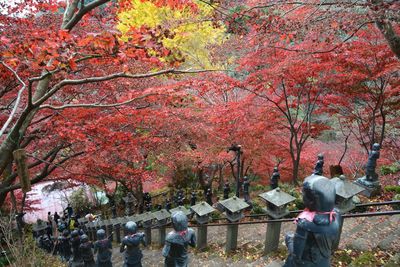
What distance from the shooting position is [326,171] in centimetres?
1324

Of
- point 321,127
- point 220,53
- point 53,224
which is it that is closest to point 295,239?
point 321,127

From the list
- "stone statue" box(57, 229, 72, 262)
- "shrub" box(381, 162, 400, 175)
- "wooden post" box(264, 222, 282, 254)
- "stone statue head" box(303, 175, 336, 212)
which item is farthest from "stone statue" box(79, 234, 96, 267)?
"shrub" box(381, 162, 400, 175)

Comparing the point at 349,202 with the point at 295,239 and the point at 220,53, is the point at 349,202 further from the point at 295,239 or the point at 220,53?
the point at 220,53

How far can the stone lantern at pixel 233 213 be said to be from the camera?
5.83 meters

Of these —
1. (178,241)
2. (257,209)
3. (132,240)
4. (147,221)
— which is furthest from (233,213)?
(147,221)

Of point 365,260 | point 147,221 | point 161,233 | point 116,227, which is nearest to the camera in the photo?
point 365,260

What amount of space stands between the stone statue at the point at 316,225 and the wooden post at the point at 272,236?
8.25 ft

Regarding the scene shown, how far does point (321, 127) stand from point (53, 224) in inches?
482

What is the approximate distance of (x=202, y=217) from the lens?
653cm

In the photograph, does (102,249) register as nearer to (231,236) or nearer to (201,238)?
(201,238)

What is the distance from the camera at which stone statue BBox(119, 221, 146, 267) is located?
5.19m

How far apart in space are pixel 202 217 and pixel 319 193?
4.44 meters

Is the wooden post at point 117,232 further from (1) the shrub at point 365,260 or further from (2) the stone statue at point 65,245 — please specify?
(1) the shrub at point 365,260

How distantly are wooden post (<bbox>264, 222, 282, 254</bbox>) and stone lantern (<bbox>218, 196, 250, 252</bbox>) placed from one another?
0.75 m
